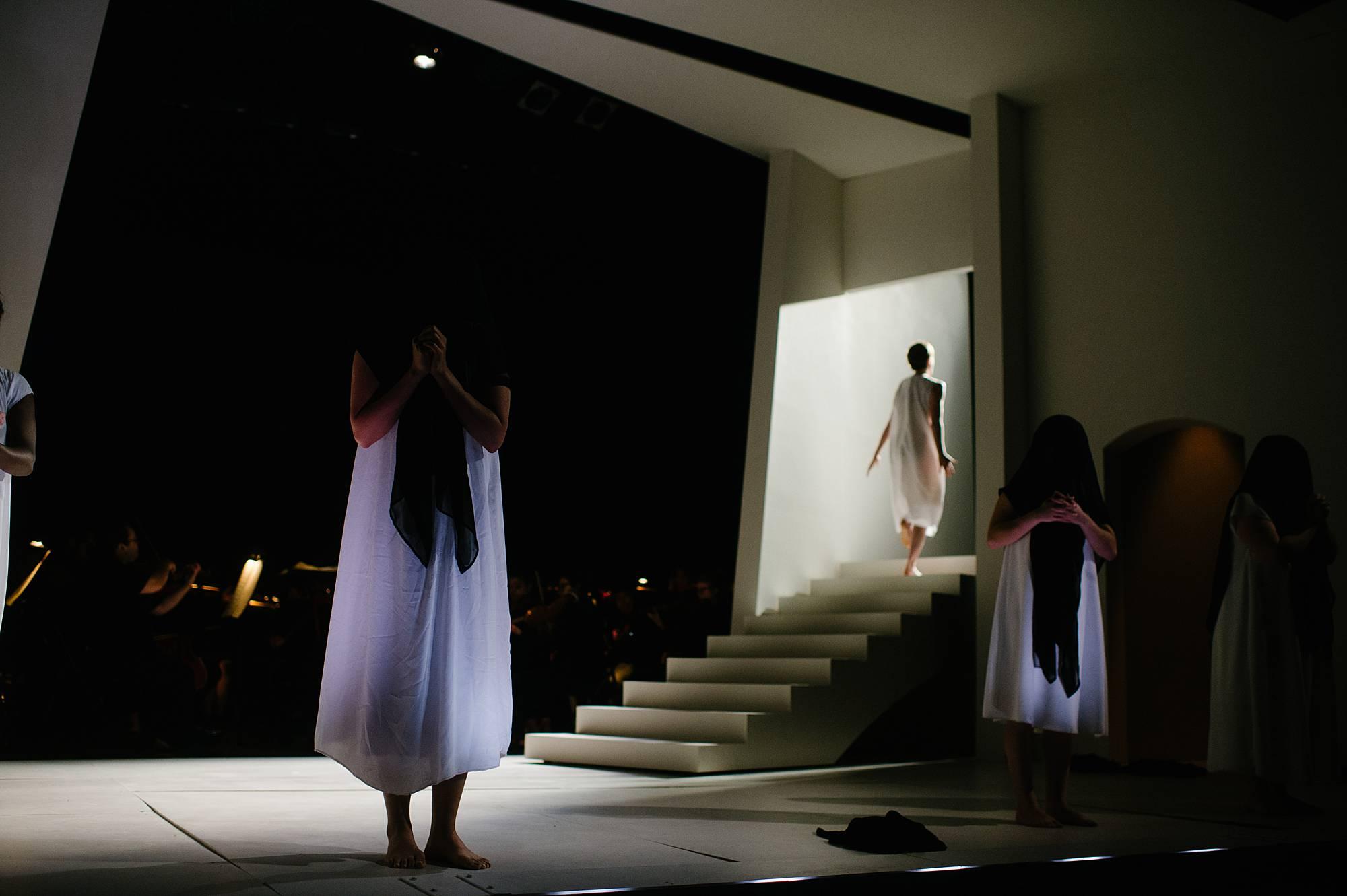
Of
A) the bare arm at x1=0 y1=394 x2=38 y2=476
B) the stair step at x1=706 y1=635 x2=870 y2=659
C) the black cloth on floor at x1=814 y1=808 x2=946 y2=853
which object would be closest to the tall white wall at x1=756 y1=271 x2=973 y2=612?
the stair step at x1=706 y1=635 x2=870 y2=659

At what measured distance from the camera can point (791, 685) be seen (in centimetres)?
709

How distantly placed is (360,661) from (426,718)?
0.71 ft

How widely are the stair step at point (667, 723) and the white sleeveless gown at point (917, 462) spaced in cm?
236

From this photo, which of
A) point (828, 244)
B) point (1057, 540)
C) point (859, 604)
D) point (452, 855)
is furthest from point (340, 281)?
point (452, 855)

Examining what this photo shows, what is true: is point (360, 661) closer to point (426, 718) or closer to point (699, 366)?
point (426, 718)

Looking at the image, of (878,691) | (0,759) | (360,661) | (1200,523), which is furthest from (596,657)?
(360,661)

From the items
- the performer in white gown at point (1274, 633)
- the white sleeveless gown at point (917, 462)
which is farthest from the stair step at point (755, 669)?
the performer in white gown at point (1274, 633)

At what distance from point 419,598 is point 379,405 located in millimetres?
499

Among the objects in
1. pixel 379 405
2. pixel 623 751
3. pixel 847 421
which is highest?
pixel 847 421

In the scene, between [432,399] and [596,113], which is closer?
[432,399]

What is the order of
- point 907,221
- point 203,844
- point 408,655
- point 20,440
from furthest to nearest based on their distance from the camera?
point 907,221 → point 20,440 → point 203,844 → point 408,655

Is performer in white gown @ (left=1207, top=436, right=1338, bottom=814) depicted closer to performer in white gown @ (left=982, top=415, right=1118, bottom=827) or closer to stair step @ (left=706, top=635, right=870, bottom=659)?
performer in white gown @ (left=982, top=415, right=1118, bottom=827)

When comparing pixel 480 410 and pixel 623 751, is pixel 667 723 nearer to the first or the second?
pixel 623 751

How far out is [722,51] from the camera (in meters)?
8.16
